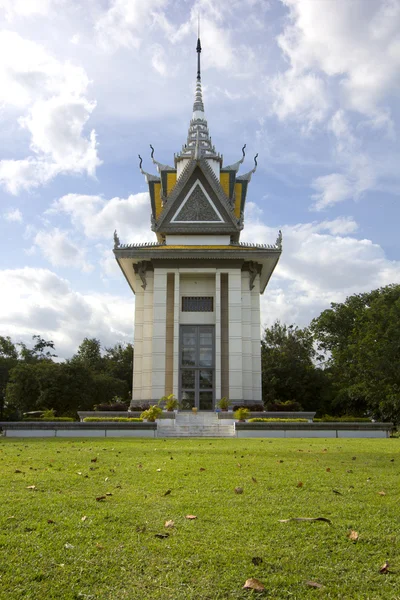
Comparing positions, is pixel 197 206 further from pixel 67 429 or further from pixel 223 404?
pixel 67 429

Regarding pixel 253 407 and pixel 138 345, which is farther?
pixel 138 345

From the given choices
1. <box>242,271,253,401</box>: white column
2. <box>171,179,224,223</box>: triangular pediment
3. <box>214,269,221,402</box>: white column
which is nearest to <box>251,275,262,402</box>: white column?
<box>242,271,253,401</box>: white column

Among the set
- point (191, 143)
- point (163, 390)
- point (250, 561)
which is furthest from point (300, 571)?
point (191, 143)

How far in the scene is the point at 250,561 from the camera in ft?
13.4

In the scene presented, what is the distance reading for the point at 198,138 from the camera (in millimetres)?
38938

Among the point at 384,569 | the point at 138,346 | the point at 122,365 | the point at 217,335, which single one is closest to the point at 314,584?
the point at 384,569

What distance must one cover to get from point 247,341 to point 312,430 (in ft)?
38.0

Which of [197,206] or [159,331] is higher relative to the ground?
[197,206]

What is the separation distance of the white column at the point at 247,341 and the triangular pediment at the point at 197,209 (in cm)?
413

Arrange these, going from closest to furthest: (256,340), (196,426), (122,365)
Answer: (196,426)
(256,340)
(122,365)

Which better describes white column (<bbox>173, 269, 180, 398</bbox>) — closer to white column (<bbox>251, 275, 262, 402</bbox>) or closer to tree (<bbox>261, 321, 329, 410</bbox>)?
white column (<bbox>251, 275, 262, 402</bbox>)

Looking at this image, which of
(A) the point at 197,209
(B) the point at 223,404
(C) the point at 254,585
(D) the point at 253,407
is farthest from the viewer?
(A) the point at 197,209

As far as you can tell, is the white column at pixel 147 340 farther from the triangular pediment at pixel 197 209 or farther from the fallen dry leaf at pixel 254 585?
the fallen dry leaf at pixel 254 585

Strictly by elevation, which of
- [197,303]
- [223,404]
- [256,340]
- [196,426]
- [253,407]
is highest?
[197,303]
